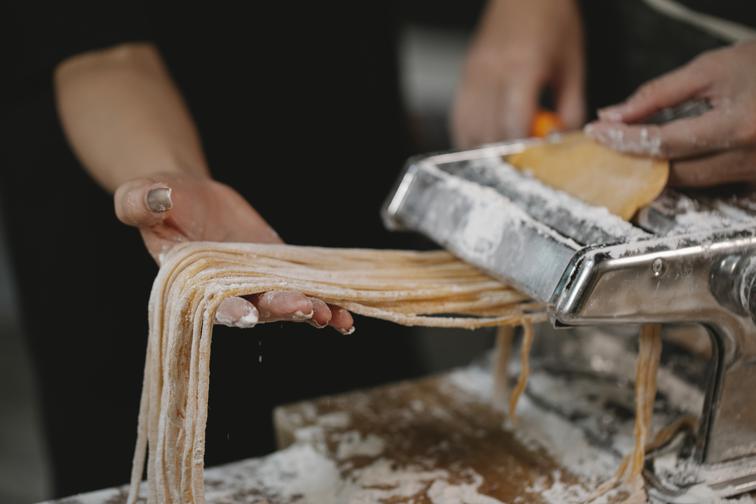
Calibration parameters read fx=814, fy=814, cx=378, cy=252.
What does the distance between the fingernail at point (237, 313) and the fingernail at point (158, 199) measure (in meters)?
0.17

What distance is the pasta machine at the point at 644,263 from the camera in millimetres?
1053

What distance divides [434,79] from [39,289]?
4191 millimetres

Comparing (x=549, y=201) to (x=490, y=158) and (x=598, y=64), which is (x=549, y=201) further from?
(x=598, y=64)

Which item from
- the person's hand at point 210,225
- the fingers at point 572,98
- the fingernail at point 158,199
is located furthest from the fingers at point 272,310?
the fingers at point 572,98

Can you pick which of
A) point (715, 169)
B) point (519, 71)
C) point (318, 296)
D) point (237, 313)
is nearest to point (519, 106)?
point (519, 71)

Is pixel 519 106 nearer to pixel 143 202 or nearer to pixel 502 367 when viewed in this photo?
pixel 502 367

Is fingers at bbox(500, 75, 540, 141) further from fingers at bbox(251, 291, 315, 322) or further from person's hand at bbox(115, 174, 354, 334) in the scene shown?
fingers at bbox(251, 291, 315, 322)

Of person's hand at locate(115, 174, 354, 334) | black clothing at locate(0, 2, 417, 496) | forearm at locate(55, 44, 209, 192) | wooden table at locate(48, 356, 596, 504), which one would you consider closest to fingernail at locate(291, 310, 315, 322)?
person's hand at locate(115, 174, 354, 334)

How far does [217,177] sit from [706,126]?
3.72ft

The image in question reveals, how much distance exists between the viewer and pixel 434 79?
5.68 meters

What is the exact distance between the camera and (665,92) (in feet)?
4.03

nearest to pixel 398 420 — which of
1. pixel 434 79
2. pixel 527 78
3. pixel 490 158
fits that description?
pixel 490 158

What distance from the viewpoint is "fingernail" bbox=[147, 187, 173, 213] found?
42.5 inches

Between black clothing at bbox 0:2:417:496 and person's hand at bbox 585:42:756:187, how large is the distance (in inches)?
34.8
